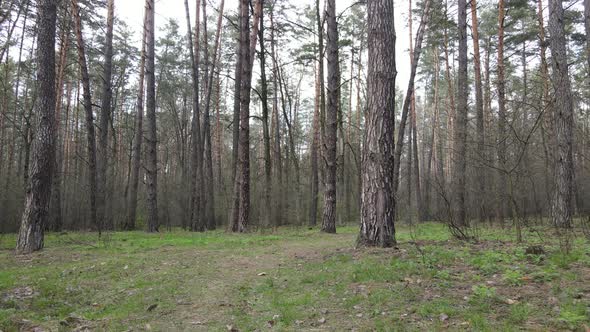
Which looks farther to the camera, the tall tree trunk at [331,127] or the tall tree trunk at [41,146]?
the tall tree trunk at [331,127]

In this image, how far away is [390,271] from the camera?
4.83 m

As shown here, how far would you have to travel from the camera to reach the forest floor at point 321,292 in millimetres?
3441

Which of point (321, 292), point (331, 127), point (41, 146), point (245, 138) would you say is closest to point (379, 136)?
point (321, 292)

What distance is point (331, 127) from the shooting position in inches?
491

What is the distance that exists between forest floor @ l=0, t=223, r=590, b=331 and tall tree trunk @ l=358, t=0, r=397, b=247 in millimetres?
472

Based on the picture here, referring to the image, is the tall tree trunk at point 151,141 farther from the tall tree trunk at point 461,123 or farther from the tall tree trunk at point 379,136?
the tall tree trunk at point 461,123

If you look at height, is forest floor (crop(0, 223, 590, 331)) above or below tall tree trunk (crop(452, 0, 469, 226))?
below

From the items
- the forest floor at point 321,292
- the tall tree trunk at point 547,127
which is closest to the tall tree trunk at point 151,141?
the forest floor at point 321,292

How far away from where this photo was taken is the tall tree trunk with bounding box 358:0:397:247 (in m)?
6.55

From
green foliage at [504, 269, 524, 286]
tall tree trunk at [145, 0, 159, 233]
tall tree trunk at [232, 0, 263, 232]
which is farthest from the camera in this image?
tall tree trunk at [145, 0, 159, 233]

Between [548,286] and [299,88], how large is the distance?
104ft

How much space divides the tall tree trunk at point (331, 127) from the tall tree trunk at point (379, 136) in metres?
5.13

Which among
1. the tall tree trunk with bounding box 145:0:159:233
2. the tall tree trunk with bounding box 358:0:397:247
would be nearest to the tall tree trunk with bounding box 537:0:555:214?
the tall tree trunk with bounding box 358:0:397:247

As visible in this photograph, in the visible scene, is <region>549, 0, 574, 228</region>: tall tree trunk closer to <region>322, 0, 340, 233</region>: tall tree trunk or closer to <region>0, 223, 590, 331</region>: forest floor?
<region>0, 223, 590, 331</region>: forest floor
